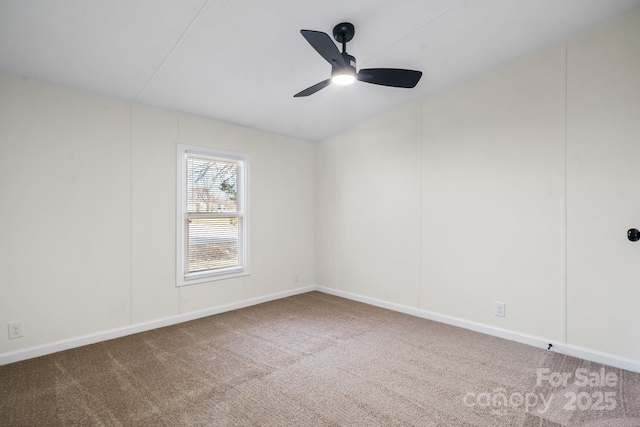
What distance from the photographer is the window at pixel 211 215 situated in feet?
12.0

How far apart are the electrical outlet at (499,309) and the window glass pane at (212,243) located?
10.3ft

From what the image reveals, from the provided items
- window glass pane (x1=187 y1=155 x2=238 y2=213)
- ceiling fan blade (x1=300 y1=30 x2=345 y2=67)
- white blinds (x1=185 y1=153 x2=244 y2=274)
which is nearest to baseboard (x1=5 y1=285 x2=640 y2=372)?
white blinds (x1=185 y1=153 x2=244 y2=274)

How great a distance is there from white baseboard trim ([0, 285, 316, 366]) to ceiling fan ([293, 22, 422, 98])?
2.86 m

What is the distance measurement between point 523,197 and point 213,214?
3460mm

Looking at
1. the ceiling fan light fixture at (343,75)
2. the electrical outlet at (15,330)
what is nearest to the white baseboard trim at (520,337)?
the ceiling fan light fixture at (343,75)

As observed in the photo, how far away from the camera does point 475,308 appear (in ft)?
11.0

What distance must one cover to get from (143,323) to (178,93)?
8.05ft

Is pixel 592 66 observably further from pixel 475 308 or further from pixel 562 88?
pixel 475 308

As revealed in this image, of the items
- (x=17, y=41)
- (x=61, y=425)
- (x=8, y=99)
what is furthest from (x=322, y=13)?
(x=61, y=425)

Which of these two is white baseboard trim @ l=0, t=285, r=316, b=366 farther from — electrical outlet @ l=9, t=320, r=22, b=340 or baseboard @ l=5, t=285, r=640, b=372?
electrical outlet @ l=9, t=320, r=22, b=340

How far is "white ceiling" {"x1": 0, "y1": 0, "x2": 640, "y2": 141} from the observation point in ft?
6.97

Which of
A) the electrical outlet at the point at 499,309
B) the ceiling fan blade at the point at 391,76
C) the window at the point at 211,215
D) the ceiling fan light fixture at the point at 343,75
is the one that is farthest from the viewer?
the window at the point at 211,215

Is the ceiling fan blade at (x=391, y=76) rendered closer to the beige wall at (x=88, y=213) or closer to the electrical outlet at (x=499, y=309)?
the beige wall at (x=88, y=213)

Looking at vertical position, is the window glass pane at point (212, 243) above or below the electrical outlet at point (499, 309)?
above
